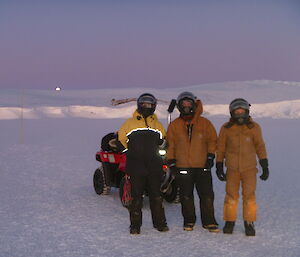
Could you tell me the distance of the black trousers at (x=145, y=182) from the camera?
20.7ft

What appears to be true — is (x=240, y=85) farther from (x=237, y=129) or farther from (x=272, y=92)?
(x=237, y=129)

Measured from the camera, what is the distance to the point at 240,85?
6203cm

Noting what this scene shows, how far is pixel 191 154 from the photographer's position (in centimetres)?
626

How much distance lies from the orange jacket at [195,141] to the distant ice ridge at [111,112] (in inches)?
1017

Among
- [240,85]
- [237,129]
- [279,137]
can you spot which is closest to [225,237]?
[237,129]

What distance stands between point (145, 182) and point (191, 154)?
0.69 meters

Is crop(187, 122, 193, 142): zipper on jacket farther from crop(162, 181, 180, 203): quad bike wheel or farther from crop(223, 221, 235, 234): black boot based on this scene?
crop(162, 181, 180, 203): quad bike wheel

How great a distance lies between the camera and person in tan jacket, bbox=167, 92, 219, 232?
6254 millimetres

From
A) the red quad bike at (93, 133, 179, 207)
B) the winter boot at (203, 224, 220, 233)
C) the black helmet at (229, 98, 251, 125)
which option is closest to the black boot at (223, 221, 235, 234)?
the winter boot at (203, 224, 220, 233)

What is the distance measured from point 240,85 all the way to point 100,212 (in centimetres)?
5629

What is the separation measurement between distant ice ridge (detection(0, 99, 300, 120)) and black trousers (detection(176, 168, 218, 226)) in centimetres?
2579

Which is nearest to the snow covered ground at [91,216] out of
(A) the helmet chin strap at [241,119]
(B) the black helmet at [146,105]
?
(A) the helmet chin strap at [241,119]

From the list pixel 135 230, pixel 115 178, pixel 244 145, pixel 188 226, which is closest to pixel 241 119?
pixel 244 145

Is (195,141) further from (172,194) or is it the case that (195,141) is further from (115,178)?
(115,178)
